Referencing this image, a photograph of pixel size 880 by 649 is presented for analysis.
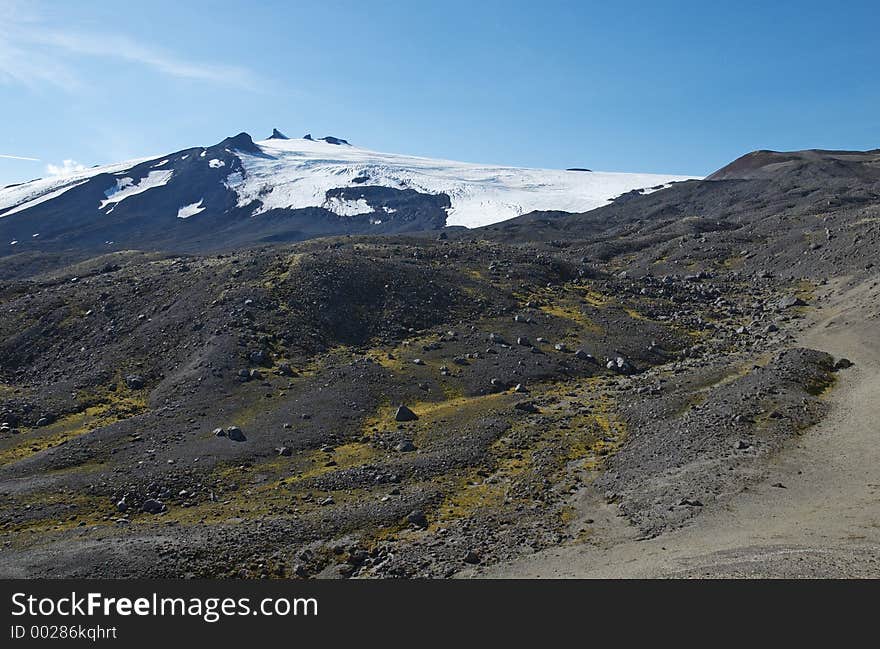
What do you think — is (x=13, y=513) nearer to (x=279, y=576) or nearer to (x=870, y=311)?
(x=279, y=576)

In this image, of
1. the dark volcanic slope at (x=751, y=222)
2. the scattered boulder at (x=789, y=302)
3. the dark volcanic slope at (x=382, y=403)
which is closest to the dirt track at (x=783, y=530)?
the dark volcanic slope at (x=382, y=403)

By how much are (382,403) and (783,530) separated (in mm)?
24417

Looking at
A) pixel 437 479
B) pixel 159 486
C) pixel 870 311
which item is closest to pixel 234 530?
pixel 159 486

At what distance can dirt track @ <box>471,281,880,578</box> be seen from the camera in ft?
69.0

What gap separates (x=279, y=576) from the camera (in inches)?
987

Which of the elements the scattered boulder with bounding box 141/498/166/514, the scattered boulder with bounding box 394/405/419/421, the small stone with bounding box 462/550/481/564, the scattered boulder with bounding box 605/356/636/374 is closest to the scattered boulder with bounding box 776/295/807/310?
the scattered boulder with bounding box 605/356/636/374

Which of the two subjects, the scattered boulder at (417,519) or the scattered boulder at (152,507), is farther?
the scattered boulder at (152,507)

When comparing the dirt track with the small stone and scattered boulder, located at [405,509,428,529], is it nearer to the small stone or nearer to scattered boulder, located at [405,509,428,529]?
the small stone

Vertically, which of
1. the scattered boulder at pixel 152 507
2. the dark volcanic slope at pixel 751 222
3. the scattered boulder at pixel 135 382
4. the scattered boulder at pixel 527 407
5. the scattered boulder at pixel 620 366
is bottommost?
the scattered boulder at pixel 152 507

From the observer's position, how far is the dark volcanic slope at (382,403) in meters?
27.4

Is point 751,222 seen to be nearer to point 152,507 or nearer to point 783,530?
point 783,530

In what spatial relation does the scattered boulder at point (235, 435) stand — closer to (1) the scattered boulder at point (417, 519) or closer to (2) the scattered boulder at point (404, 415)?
(2) the scattered boulder at point (404, 415)

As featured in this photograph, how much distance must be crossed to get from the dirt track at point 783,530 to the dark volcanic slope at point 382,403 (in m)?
1.06

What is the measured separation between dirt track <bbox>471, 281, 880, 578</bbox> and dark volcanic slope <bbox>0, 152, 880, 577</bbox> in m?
1.06
